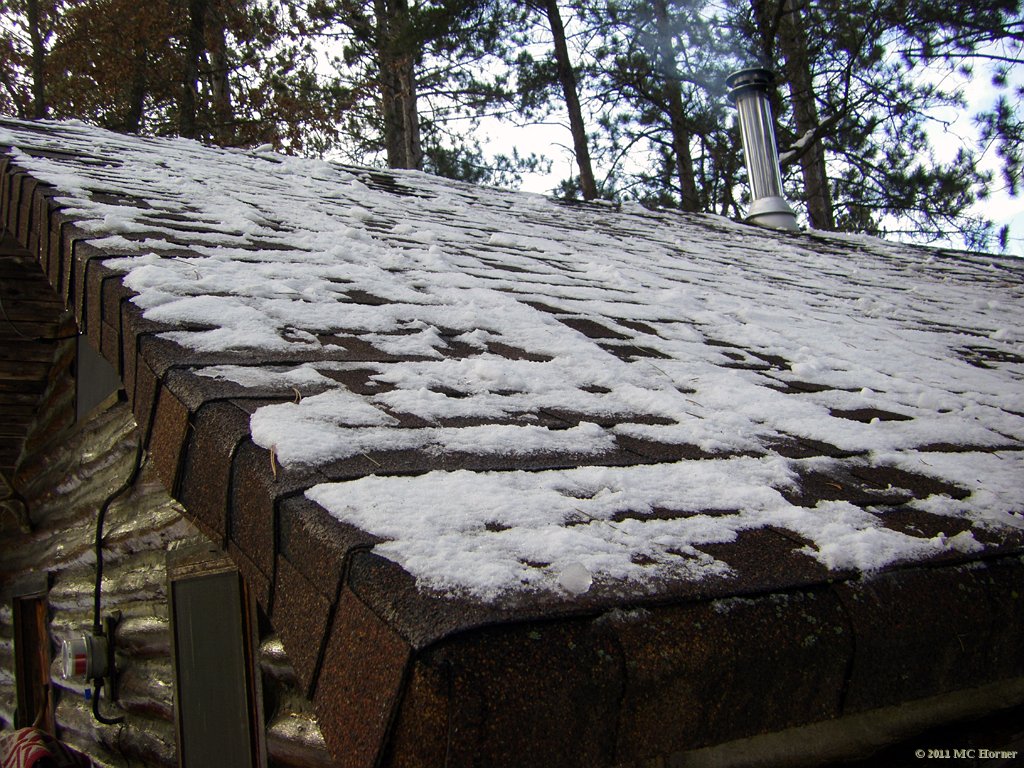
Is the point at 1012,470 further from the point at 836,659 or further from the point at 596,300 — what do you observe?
the point at 596,300

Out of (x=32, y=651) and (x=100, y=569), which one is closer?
(x=100, y=569)

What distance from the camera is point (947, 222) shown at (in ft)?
45.4

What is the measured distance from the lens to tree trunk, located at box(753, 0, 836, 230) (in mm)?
12594

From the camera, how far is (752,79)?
8.05 m

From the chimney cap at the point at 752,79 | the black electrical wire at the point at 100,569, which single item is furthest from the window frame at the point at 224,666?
the chimney cap at the point at 752,79

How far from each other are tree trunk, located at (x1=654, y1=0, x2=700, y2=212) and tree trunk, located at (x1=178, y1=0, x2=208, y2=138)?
7985 millimetres

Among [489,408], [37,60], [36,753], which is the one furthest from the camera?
[37,60]

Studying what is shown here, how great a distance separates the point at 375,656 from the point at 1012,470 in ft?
5.50

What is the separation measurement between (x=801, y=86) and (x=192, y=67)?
10.3 metres

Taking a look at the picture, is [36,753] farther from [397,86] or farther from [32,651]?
[397,86]

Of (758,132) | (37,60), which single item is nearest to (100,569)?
(758,132)

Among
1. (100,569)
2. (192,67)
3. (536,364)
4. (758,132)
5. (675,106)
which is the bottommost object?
(100,569)

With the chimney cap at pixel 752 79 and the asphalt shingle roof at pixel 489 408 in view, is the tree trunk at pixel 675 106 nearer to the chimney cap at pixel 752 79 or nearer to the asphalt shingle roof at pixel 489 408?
the chimney cap at pixel 752 79

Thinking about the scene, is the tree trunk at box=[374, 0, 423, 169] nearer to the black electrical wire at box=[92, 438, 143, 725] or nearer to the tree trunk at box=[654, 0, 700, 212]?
the tree trunk at box=[654, 0, 700, 212]
